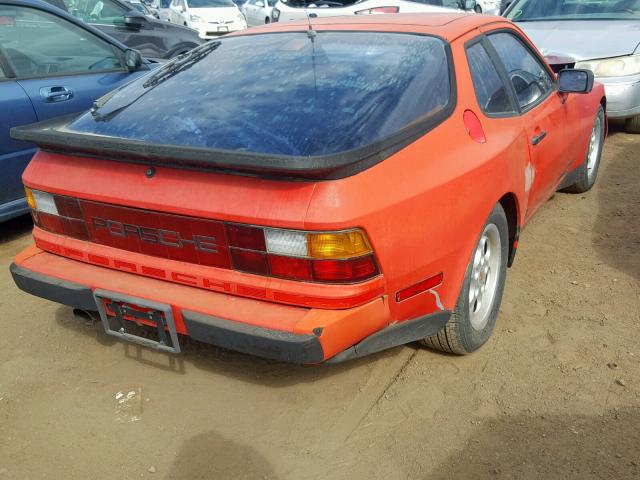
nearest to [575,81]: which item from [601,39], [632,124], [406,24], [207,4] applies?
[406,24]

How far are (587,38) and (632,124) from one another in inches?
42.6

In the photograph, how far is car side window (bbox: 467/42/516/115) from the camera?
278 centimetres

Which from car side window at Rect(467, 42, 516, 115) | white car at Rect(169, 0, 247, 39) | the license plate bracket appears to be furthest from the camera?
white car at Rect(169, 0, 247, 39)

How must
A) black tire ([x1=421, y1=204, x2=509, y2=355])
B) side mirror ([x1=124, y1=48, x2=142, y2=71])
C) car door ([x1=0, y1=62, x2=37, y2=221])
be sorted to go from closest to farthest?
black tire ([x1=421, y1=204, x2=509, y2=355]), car door ([x1=0, y1=62, x2=37, y2=221]), side mirror ([x1=124, y1=48, x2=142, y2=71])

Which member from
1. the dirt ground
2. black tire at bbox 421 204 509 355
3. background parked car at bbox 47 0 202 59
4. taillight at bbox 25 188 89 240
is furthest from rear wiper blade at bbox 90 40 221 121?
background parked car at bbox 47 0 202 59

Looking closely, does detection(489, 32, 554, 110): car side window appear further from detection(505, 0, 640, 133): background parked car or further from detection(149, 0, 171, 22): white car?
detection(149, 0, 171, 22): white car

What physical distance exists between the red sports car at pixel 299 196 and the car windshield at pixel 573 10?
168 inches

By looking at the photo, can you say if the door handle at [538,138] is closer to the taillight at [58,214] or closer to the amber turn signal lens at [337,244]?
the amber turn signal lens at [337,244]

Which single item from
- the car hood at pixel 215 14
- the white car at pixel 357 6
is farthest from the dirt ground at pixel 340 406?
the car hood at pixel 215 14

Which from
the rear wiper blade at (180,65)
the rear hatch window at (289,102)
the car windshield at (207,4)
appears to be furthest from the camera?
the car windshield at (207,4)

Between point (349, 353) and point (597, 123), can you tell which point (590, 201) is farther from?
point (349, 353)

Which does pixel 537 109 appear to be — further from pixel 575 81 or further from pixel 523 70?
pixel 575 81

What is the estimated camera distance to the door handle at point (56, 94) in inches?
165

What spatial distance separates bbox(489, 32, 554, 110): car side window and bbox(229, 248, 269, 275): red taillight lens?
1742 mm
